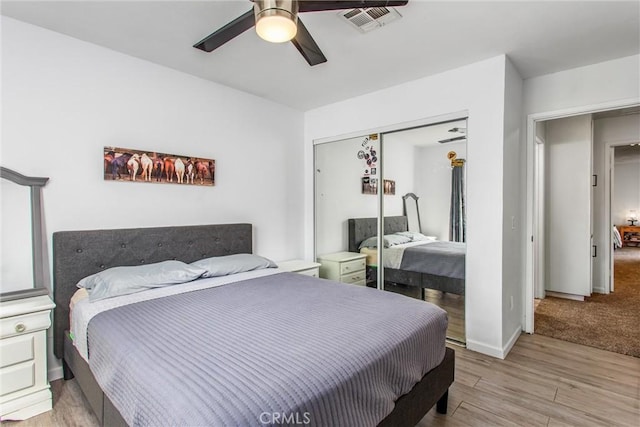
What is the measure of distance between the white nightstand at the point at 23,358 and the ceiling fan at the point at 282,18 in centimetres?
193

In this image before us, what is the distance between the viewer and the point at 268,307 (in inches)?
75.3

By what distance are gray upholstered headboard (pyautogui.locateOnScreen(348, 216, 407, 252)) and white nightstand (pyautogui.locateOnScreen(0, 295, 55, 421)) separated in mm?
2859

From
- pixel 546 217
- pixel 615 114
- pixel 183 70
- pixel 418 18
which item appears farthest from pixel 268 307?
pixel 615 114

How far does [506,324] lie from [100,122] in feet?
12.3

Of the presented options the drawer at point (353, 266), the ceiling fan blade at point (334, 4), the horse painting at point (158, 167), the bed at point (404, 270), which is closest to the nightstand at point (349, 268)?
the drawer at point (353, 266)

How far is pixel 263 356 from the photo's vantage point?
50.9 inches

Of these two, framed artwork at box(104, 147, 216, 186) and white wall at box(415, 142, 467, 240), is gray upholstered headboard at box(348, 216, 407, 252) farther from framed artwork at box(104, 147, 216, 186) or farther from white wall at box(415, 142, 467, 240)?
framed artwork at box(104, 147, 216, 186)

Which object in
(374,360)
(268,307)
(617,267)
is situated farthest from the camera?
(617,267)

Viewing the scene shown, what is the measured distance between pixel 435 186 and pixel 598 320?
2336mm

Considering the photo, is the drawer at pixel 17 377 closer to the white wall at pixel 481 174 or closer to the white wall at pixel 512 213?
the white wall at pixel 481 174

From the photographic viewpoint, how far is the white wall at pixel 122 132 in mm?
2225

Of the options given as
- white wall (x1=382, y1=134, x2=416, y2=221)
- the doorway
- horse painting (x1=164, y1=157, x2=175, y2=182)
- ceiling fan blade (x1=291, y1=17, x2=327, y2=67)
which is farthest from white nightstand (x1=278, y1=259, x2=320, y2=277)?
the doorway

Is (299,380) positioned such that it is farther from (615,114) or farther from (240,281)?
(615,114)

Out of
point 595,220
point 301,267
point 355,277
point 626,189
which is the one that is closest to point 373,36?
point 301,267
